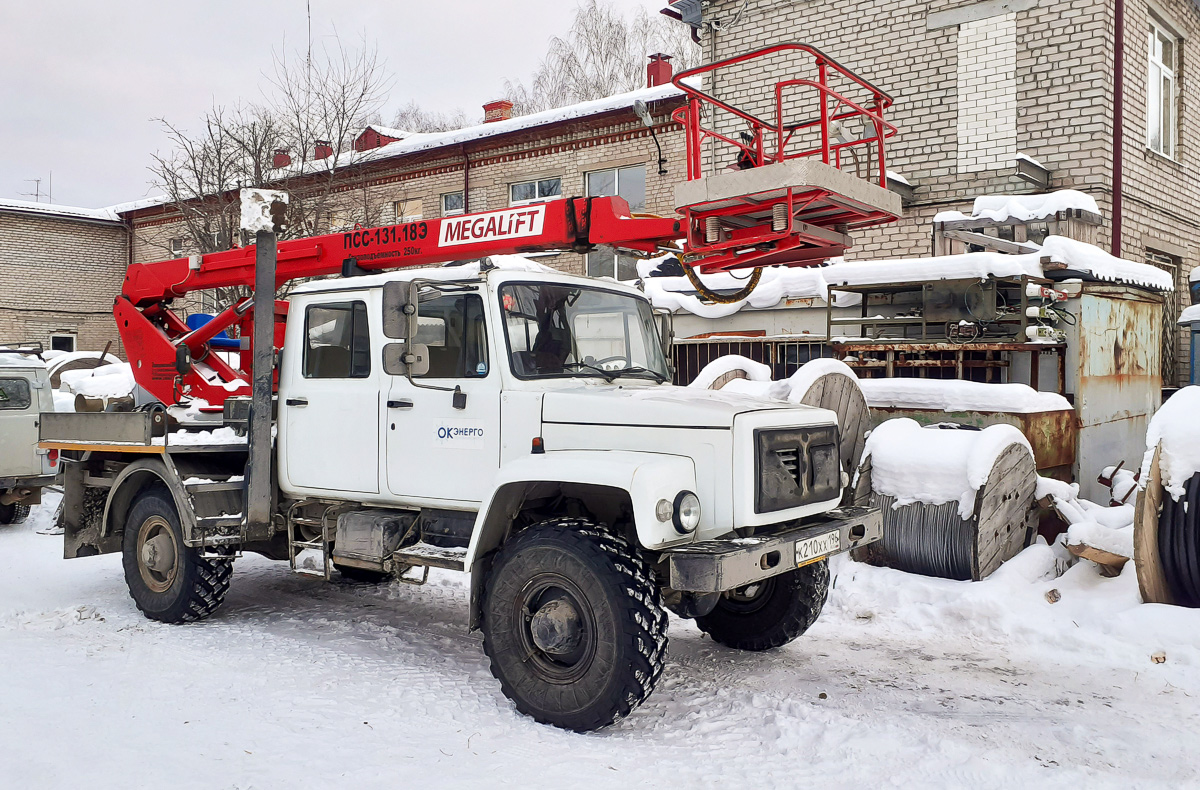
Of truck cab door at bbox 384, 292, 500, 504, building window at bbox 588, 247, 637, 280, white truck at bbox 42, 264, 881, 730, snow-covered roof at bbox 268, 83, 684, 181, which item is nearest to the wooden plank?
white truck at bbox 42, 264, 881, 730

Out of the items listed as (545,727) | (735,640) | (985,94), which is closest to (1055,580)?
(735,640)

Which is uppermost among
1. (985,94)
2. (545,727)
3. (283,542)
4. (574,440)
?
(985,94)

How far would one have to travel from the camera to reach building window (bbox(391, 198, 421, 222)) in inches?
778

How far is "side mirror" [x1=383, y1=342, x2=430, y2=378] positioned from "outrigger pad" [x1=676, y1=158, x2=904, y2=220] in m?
1.52

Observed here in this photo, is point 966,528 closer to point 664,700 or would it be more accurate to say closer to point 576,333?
point 664,700

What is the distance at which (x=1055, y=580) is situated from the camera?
621 cm

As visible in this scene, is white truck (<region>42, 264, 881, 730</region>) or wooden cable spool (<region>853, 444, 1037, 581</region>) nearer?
white truck (<region>42, 264, 881, 730</region>)

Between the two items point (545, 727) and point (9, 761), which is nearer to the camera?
point (9, 761)

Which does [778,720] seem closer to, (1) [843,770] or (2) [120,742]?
(1) [843,770]

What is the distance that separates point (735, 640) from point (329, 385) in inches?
113

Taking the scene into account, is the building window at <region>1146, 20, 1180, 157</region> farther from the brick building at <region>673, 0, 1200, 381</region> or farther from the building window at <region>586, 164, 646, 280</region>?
the building window at <region>586, 164, 646, 280</region>

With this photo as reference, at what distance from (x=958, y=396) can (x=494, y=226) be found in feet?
13.7

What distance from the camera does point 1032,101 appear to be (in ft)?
37.3

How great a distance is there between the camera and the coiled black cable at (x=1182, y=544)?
530 cm
